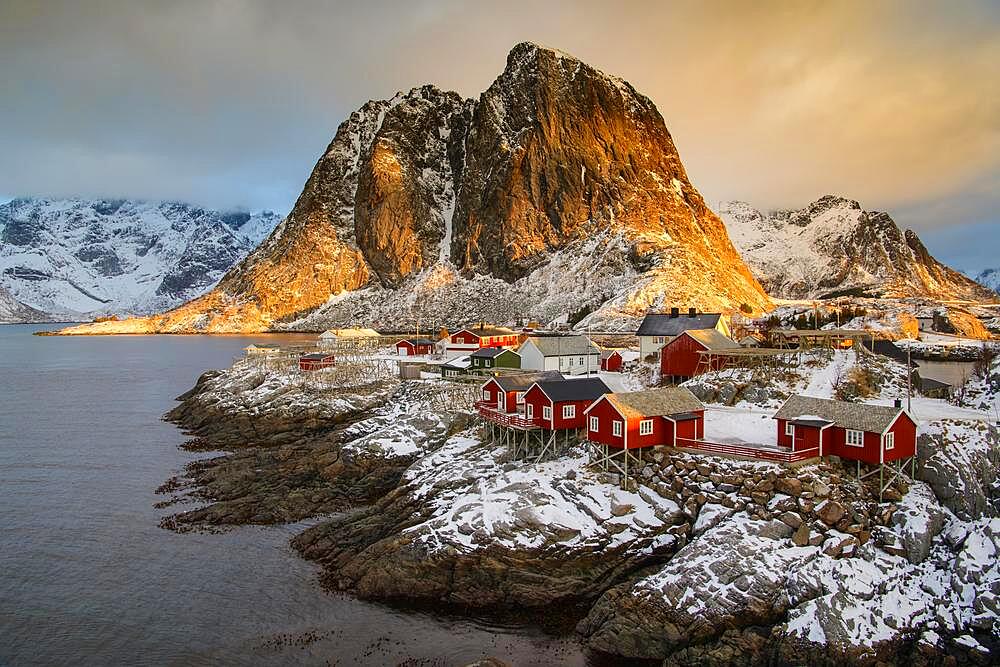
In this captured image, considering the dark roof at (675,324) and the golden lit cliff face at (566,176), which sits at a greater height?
the golden lit cliff face at (566,176)

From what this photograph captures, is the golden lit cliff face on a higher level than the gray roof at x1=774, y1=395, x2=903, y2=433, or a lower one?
higher

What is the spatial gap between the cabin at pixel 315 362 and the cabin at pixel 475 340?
49.2ft

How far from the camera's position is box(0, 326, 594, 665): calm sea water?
21969 mm

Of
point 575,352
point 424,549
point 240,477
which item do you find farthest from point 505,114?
point 424,549

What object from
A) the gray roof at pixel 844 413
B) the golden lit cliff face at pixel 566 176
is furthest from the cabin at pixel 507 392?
the golden lit cliff face at pixel 566 176

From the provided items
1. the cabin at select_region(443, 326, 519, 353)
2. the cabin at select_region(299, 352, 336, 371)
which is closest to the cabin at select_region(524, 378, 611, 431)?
the cabin at select_region(299, 352, 336, 371)

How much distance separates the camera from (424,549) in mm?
26516

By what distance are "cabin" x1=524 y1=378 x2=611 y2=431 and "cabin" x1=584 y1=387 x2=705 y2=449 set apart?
3.41m

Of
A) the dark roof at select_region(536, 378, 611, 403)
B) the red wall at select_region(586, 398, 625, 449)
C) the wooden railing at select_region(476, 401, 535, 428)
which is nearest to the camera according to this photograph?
the red wall at select_region(586, 398, 625, 449)

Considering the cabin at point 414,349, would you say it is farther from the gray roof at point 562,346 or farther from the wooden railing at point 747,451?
the wooden railing at point 747,451

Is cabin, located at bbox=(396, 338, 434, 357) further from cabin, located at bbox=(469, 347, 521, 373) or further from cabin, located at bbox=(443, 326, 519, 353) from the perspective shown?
cabin, located at bbox=(469, 347, 521, 373)

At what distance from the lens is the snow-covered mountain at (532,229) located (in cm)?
14438

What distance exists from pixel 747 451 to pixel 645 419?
4.72 metres

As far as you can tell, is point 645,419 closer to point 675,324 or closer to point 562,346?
point 562,346
